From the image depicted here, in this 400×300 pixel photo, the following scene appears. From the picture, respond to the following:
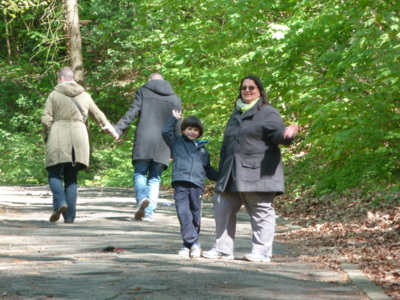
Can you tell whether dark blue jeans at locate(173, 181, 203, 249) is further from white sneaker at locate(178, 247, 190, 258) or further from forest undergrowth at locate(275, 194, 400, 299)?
forest undergrowth at locate(275, 194, 400, 299)

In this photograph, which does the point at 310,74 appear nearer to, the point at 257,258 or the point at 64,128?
the point at 64,128

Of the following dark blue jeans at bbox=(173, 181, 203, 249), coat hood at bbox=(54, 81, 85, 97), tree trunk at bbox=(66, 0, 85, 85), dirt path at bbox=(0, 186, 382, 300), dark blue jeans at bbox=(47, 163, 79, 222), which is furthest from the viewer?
tree trunk at bbox=(66, 0, 85, 85)

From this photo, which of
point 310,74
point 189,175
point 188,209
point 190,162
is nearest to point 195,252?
point 188,209

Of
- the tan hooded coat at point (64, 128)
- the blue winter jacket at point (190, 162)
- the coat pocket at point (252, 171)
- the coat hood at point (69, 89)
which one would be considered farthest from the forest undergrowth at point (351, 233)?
the coat hood at point (69, 89)

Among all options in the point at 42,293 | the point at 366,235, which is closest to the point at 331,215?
the point at 366,235

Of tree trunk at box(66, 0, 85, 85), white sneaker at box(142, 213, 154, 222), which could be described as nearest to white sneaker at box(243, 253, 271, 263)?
white sneaker at box(142, 213, 154, 222)

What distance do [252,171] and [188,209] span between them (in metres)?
0.82

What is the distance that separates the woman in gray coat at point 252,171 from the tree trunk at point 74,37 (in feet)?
56.3

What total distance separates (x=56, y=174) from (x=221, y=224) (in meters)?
3.76

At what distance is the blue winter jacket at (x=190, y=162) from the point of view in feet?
26.4

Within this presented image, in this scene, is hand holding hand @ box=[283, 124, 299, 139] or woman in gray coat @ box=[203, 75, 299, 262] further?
woman in gray coat @ box=[203, 75, 299, 262]

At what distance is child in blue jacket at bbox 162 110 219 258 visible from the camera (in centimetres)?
802

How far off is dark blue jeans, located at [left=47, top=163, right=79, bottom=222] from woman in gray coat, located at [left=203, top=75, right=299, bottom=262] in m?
3.46

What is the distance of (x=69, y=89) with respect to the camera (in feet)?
36.0
